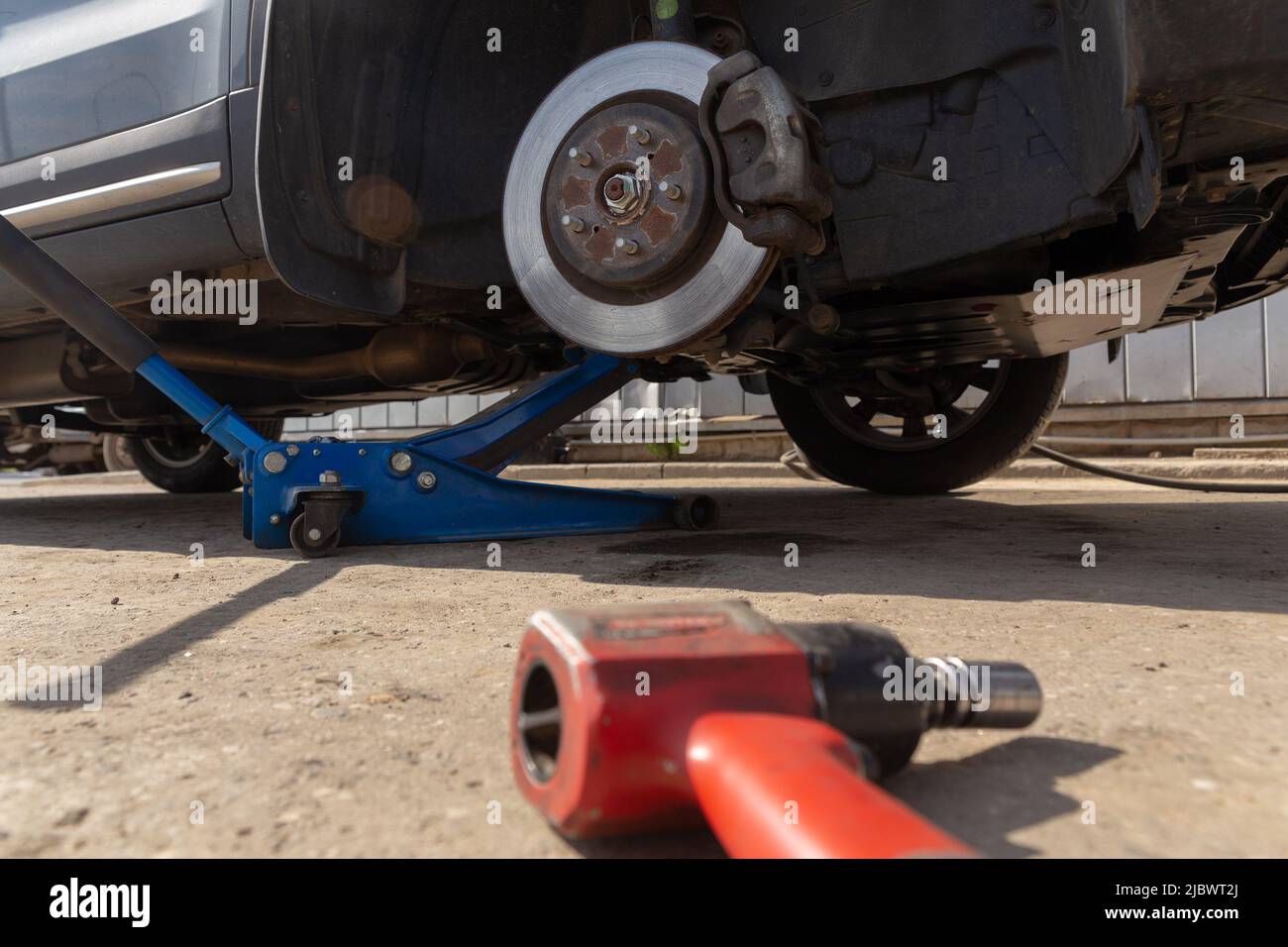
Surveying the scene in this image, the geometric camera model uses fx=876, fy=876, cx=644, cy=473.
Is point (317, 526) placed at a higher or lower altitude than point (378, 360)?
lower

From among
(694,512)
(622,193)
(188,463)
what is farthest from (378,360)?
(188,463)

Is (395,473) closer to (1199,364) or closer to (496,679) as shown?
(496,679)

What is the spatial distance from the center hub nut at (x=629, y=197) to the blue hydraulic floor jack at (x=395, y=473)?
66 cm

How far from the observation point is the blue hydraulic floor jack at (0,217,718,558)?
190 centimetres

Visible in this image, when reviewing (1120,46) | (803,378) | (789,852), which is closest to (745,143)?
(1120,46)

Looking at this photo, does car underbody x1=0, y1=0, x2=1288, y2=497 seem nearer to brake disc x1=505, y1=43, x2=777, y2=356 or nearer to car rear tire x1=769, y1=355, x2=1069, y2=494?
brake disc x1=505, y1=43, x2=777, y2=356

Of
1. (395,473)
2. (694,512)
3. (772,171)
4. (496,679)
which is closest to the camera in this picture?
(496,679)

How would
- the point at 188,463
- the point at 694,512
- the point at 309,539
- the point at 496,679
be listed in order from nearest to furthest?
the point at 496,679, the point at 309,539, the point at 694,512, the point at 188,463

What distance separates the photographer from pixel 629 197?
158 centimetres

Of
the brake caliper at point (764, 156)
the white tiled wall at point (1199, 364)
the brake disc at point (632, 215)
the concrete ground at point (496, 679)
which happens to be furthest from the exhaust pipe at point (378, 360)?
the white tiled wall at point (1199, 364)

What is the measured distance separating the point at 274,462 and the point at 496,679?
117cm

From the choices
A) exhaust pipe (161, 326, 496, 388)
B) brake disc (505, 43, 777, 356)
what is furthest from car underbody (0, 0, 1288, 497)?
exhaust pipe (161, 326, 496, 388)

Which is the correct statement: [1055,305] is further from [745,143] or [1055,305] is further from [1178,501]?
[1178,501]

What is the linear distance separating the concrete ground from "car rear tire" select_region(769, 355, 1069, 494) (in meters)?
0.77
